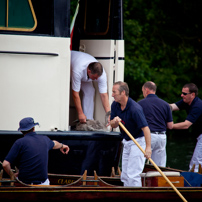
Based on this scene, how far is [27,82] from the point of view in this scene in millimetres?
7285

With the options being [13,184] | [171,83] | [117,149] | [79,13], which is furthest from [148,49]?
[13,184]

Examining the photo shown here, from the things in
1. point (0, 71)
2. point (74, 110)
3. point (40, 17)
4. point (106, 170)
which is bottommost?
point (106, 170)

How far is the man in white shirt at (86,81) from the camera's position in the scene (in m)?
7.96

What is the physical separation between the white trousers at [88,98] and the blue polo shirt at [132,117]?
1513 mm

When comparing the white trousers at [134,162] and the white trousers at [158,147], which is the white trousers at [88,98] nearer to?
the white trousers at [158,147]

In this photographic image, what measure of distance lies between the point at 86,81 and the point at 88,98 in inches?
13.8

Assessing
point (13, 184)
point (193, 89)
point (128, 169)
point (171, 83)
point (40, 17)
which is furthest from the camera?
point (171, 83)

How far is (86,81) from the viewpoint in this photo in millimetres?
8305

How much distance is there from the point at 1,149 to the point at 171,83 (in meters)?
13.6

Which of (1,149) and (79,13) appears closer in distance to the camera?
(1,149)

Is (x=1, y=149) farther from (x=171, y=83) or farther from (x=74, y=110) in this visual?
(x=171, y=83)

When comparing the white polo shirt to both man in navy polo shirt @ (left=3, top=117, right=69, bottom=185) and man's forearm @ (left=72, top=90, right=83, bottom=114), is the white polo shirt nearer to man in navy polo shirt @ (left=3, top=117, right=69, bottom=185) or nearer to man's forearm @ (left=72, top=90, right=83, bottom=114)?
man's forearm @ (left=72, top=90, right=83, bottom=114)
